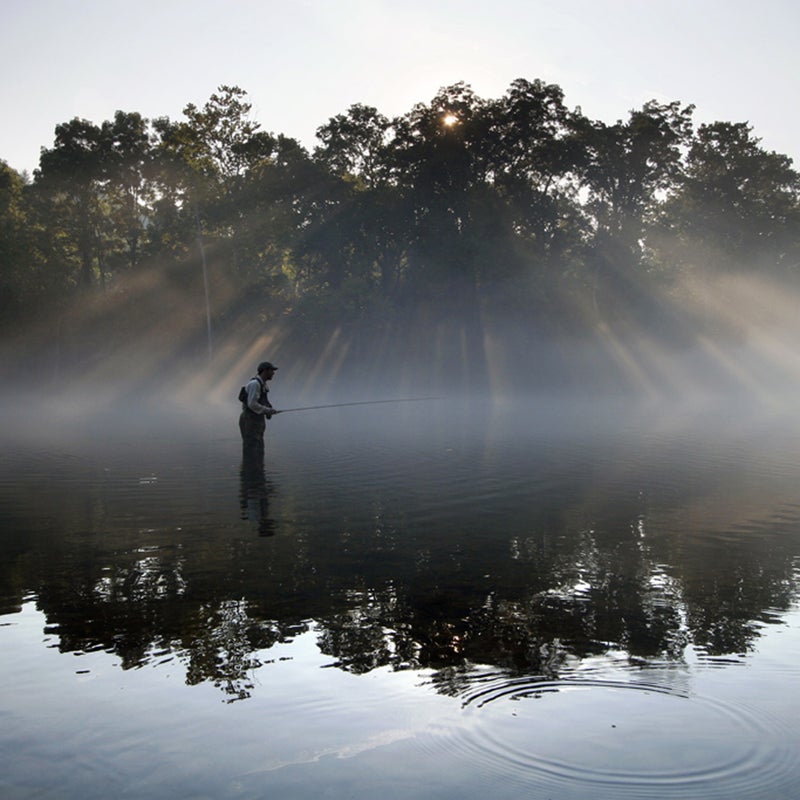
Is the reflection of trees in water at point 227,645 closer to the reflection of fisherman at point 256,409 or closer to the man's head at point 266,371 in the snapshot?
the man's head at point 266,371

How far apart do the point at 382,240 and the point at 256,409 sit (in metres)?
54.7

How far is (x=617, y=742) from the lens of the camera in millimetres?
5551

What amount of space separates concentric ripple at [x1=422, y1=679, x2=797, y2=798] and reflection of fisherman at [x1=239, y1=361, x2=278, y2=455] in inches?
457

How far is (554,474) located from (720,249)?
2303 inches

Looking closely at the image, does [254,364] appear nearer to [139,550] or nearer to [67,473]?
[67,473]

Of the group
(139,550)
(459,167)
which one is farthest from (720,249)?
(139,550)

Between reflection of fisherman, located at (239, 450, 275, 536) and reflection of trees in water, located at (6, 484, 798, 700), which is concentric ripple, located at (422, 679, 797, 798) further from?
reflection of fisherman, located at (239, 450, 275, 536)

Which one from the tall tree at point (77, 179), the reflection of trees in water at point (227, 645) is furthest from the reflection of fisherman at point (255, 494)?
the tall tree at point (77, 179)

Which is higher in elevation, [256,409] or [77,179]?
[77,179]

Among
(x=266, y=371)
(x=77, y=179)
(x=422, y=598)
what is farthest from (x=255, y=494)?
(x=77, y=179)

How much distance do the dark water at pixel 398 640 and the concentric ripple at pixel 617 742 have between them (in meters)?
0.02

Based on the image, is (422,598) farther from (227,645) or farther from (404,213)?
(404,213)

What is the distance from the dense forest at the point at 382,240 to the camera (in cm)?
6731

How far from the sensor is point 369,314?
67.6 m
